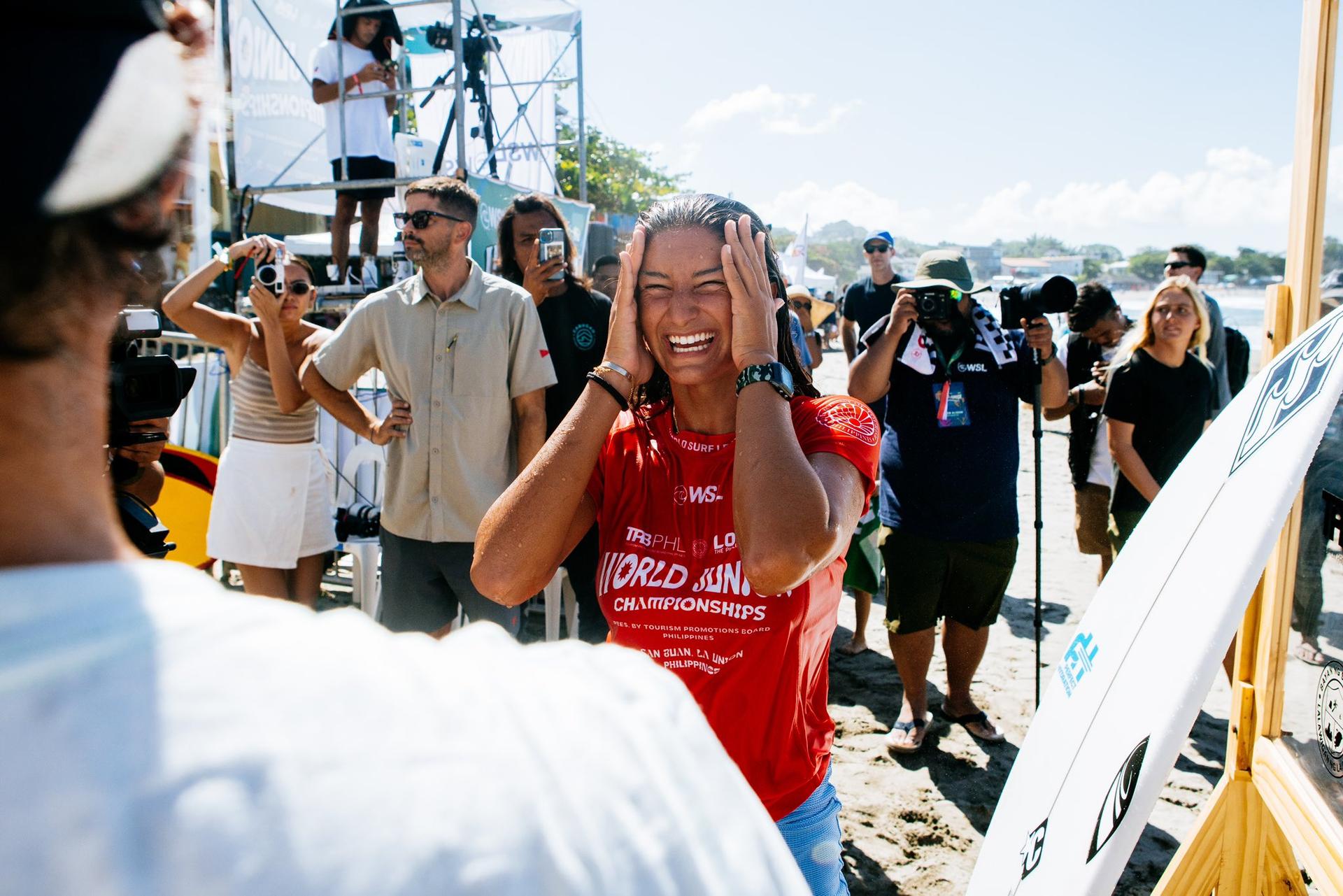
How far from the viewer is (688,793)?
19.7 inches

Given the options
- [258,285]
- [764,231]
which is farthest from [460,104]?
[764,231]

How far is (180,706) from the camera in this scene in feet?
1.27

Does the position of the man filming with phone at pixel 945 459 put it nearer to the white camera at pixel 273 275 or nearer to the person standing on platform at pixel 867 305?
the person standing on platform at pixel 867 305

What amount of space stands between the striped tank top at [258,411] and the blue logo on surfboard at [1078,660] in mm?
3504

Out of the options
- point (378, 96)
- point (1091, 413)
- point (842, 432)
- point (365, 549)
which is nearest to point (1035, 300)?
point (1091, 413)

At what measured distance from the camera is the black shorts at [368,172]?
7125 millimetres

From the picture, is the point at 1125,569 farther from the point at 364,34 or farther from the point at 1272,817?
the point at 364,34

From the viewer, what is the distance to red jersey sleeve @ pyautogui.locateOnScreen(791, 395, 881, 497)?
184cm

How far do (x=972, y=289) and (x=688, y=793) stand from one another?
3.84 metres

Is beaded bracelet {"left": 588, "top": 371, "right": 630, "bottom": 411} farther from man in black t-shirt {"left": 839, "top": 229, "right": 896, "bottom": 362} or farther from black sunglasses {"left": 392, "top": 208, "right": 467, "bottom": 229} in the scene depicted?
Result: man in black t-shirt {"left": 839, "top": 229, "right": 896, "bottom": 362}

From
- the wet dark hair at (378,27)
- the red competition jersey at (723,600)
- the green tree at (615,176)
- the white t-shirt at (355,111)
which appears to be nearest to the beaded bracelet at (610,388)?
the red competition jersey at (723,600)

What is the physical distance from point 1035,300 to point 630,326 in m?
2.49

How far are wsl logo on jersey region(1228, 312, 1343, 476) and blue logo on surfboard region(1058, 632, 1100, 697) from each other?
446 mm

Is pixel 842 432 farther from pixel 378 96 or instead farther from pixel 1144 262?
pixel 1144 262
